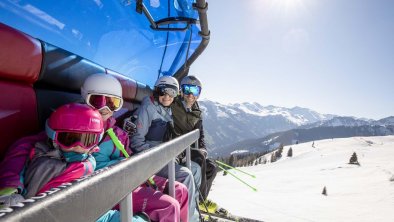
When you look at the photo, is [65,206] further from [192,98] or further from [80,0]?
[192,98]

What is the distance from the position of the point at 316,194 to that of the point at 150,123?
5865 centimetres

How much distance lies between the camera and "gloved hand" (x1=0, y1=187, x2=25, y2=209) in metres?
1.70

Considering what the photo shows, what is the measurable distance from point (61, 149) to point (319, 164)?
106400mm

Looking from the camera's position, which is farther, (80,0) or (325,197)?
(325,197)

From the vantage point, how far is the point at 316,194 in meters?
55.5

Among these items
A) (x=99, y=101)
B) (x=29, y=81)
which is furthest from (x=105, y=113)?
(x=29, y=81)

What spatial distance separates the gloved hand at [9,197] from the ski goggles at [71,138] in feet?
1.66

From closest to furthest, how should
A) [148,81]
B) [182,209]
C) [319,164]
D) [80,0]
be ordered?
[182,209] < [80,0] < [148,81] < [319,164]

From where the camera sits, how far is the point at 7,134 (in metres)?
2.24

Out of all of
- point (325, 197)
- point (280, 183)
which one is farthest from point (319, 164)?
point (325, 197)

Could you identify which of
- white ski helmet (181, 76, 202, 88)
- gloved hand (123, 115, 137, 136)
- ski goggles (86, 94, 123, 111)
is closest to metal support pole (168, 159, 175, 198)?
ski goggles (86, 94, 123, 111)

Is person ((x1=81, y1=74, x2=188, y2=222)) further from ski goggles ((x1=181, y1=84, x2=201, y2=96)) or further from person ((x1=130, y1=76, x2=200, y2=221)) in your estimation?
ski goggles ((x1=181, y1=84, x2=201, y2=96))

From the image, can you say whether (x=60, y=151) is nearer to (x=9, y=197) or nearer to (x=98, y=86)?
(x=9, y=197)

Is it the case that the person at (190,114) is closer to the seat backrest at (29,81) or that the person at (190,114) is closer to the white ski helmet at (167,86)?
the white ski helmet at (167,86)
